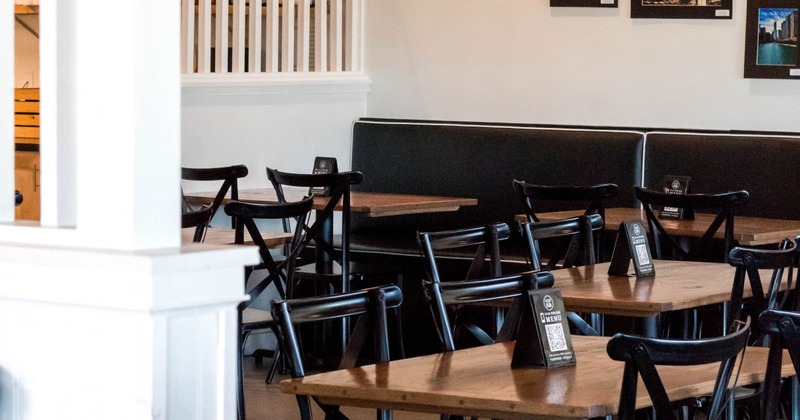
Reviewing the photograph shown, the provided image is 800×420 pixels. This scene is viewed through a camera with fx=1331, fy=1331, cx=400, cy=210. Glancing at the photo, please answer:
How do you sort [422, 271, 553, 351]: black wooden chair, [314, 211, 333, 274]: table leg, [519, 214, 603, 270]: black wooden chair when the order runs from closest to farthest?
[422, 271, 553, 351]: black wooden chair
[519, 214, 603, 270]: black wooden chair
[314, 211, 333, 274]: table leg

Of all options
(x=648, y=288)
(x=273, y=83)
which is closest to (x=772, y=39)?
(x=273, y=83)

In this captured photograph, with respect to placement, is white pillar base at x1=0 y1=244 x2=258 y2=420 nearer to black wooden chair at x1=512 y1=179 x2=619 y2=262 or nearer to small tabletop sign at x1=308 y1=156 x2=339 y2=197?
black wooden chair at x1=512 y1=179 x2=619 y2=262

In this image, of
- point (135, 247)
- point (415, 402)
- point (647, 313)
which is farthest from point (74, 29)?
point (647, 313)

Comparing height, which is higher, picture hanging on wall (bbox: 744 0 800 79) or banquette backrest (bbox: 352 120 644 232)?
picture hanging on wall (bbox: 744 0 800 79)

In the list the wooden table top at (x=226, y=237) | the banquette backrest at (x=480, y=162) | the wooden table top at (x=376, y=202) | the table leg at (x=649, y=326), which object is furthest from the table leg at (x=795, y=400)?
the banquette backrest at (x=480, y=162)

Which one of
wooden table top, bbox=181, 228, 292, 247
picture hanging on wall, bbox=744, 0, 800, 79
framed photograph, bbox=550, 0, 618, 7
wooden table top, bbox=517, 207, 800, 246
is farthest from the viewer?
framed photograph, bbox=550, 0, 618, 7

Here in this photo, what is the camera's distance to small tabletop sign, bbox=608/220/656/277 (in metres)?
4.56

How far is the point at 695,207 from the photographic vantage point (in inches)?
219

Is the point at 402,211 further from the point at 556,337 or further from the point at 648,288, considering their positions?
the point at 556,337

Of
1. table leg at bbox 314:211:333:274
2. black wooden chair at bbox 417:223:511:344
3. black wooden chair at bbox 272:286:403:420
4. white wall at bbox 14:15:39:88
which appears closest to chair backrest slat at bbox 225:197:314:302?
table leg at bbox 314:211:333:274

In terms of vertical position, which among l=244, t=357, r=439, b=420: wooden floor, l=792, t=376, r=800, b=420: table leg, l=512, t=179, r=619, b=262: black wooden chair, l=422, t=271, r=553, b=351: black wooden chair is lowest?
l=244, t=357, r=439, b=420: wooden floor

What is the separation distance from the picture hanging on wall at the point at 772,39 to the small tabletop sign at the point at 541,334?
4194 millimetres

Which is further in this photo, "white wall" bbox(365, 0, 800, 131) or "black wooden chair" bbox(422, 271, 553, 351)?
"white wall" bbox(365, 0, 800, 131)

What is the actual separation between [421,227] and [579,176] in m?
1.03
